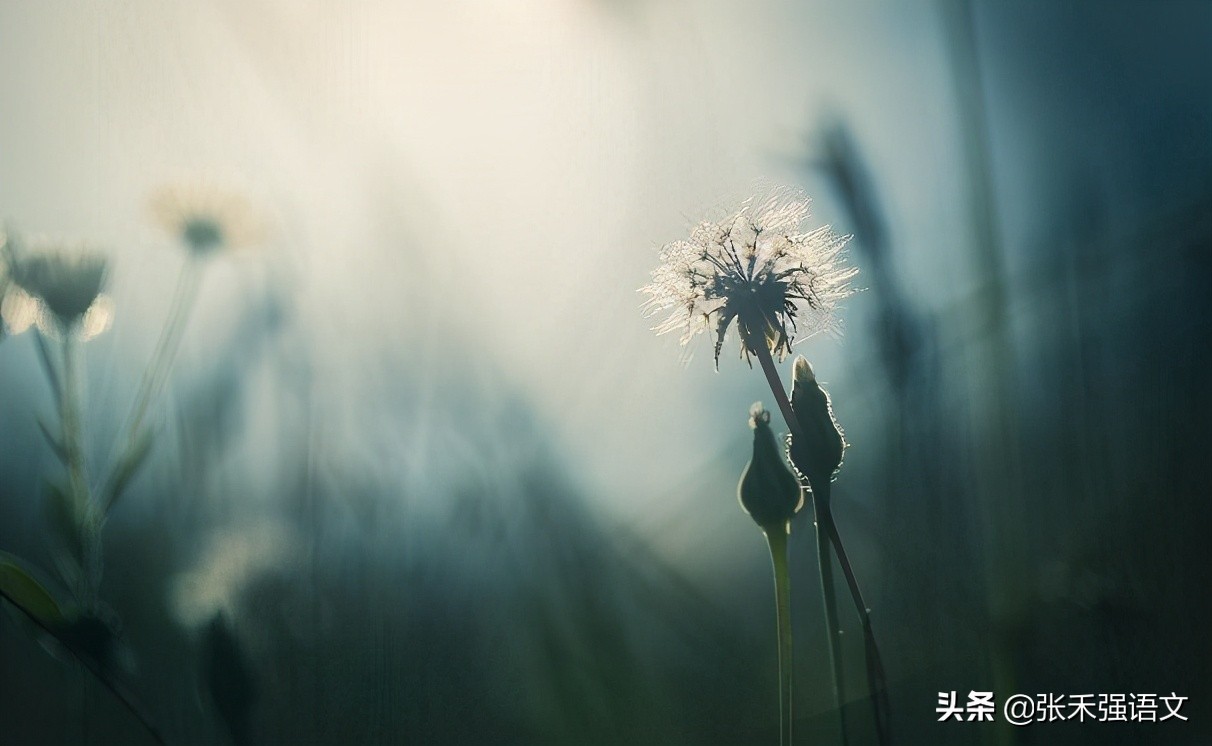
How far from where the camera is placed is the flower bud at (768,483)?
392 millimetres

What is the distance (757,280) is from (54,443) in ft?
1.43

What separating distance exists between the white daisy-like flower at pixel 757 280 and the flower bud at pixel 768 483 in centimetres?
6

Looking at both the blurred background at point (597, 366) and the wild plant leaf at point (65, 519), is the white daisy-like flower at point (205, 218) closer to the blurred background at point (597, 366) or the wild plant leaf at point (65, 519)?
the blurred background at point (597, 366)

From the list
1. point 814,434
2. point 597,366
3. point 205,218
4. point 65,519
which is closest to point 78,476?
point 65,519

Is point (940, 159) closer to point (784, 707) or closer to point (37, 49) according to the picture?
point (784, 707)

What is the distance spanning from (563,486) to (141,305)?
0.30 m

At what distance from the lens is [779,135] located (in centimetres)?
56

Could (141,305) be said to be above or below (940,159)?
below

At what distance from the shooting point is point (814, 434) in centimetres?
39

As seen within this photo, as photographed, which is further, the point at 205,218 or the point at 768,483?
the point at 205,218

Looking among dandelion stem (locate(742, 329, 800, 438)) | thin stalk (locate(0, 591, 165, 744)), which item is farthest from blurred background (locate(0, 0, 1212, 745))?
dandelion stem (locate(742, 329, 800, 438))

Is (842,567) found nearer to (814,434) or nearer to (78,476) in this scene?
(814,434)

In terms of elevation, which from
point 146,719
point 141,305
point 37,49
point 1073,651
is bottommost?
point 146,719

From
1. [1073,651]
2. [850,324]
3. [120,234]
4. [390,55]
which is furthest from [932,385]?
[120,234]
